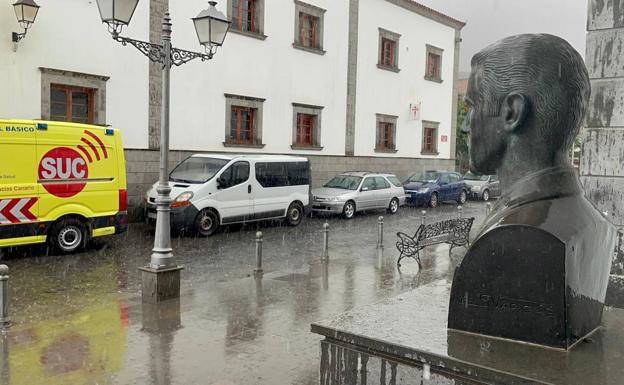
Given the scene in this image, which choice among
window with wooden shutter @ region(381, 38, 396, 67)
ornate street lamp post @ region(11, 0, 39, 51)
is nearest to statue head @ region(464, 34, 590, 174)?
ornate street lamp post @ region(11, 0, 39, 51)

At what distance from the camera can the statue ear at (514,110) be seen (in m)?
2.80

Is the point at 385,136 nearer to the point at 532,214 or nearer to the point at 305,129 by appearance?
the point at 305,129

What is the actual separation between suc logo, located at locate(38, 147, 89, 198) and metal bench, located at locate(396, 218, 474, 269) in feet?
21.1

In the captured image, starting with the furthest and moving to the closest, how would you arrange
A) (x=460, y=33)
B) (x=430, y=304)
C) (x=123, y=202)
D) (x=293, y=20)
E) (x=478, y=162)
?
(x=460, y=33) < (x=293, y=20) < (x=123, y=202) < (x=430, y=304) < (x=478, y=162)

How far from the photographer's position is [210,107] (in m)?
18.5

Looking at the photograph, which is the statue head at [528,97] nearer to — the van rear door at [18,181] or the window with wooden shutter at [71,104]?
the van rear door at [18,181]

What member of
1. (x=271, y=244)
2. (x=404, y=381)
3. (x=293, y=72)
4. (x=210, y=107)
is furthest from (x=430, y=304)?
(x=293, y=72)

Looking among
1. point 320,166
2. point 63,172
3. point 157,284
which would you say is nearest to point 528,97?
point 157,284

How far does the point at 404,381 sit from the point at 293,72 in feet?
63.5

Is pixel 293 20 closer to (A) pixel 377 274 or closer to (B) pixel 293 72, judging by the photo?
(B) pixel 293 72

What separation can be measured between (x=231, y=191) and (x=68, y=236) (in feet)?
15.1

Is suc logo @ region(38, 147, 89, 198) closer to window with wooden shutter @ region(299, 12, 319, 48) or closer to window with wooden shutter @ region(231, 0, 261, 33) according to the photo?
window with wooden shutter @ region(231, 0, 261, 33)

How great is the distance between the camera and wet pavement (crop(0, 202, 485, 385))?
552 cm

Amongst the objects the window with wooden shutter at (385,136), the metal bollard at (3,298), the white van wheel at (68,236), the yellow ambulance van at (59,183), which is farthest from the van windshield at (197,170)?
the window with wooden shutter at (385,136)
